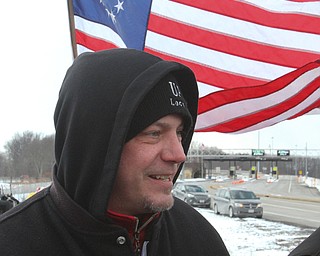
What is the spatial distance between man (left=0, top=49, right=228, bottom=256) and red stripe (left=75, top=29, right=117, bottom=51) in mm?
2617

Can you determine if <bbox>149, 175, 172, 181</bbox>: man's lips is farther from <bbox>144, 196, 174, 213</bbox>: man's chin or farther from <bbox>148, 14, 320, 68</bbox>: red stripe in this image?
<bbox>148, 14, 320, 68</bbox>: red stripe

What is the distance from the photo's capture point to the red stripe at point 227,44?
411 centimetres

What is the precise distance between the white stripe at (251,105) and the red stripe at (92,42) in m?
1.12

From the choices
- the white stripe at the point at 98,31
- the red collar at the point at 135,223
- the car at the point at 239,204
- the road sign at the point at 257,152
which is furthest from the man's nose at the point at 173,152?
the road sign at the point at 257,152

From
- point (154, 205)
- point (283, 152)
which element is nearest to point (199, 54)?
point (154, 205)

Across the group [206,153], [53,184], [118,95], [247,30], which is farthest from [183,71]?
[206,153]

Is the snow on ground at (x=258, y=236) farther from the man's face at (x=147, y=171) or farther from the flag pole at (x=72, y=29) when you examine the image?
the man's face at (x=147, y=171)

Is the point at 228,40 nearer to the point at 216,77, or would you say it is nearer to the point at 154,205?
the point at 216,77

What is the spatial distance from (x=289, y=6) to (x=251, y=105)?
934mm

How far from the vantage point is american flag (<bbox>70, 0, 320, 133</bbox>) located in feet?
13.3

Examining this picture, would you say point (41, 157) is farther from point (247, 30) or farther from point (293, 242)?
point (247, 30)

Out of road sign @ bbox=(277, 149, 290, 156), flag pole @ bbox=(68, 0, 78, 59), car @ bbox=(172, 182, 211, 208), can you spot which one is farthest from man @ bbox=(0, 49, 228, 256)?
road sign @ bbox=(277, 149, 290, 156)

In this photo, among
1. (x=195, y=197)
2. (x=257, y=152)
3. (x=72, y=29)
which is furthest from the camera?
(x=257, y=152)

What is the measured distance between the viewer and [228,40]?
422 cm
